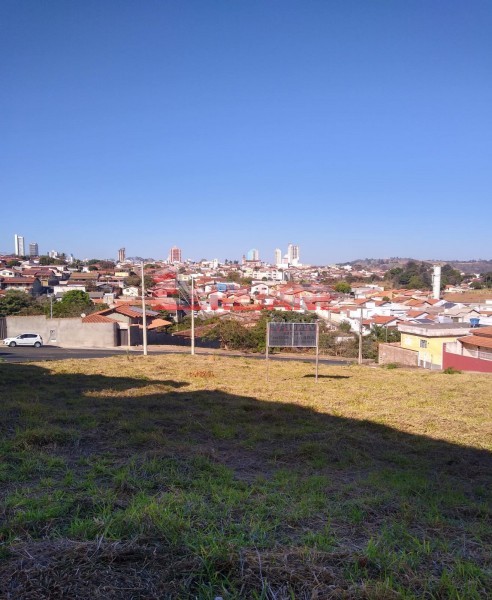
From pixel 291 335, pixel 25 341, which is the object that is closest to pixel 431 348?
pixel 291 335

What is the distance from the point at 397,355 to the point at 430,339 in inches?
93.9

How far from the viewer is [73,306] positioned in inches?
1886

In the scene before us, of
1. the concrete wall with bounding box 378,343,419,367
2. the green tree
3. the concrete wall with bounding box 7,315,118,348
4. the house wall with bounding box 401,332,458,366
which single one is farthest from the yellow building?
the green tree

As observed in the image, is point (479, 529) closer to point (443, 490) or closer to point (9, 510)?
point (443, 490)

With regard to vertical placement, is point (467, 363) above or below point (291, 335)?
below

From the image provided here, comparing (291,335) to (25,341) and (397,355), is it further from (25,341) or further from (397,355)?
(25,341)

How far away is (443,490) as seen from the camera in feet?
16.1

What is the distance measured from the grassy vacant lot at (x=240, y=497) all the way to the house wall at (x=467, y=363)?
47.3 feet

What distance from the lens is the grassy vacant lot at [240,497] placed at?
2.45 meters

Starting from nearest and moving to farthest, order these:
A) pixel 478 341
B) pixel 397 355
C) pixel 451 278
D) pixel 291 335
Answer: pixel 291 335
pixel 478 341
pixel 397 355
pixel 451 278

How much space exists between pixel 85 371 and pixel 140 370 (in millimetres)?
1543

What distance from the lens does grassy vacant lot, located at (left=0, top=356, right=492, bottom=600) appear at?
2.45 meters

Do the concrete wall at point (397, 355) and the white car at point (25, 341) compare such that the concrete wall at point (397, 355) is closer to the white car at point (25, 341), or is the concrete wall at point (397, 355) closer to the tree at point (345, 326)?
the tree at point (345, 326)

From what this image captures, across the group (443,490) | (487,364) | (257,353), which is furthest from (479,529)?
(257,353)
